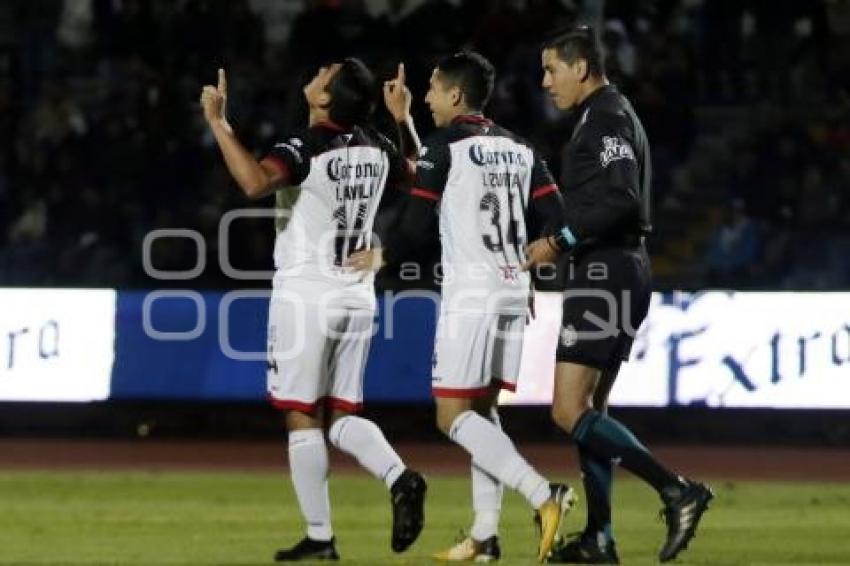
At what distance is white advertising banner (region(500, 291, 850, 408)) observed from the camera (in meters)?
16.2

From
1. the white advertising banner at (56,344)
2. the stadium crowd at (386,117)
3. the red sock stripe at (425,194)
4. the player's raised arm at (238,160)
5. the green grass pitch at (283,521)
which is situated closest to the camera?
the player's raised arm at (238,160)

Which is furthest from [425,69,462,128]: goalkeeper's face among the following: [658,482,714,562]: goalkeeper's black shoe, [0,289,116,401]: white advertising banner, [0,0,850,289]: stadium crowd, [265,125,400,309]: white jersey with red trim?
[0,0,850,289]: stadium crowd

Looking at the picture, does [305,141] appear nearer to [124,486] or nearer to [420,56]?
[124,486]

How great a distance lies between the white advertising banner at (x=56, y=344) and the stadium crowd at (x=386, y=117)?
1.43 metres

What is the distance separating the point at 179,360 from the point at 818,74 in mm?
7130

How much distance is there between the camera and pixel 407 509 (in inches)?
362

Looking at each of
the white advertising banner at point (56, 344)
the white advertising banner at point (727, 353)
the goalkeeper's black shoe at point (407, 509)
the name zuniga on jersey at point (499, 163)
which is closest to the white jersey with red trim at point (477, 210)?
the name zuniga on jersey at point (499, 163)

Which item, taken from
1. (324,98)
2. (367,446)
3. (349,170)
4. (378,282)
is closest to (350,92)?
(324,98)

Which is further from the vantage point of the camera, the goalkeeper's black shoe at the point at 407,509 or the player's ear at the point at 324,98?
the player's ear at the point at 324,98

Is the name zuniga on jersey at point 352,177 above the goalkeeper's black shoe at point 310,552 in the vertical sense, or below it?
above

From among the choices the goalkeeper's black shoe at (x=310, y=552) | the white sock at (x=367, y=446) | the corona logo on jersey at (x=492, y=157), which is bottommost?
the goalkeeper's black shoe at (x=310, y=552)

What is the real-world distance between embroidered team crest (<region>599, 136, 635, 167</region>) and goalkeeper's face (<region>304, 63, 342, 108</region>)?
1.21 meters

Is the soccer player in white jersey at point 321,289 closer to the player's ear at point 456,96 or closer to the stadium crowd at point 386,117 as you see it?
the player's ear at point 456,96

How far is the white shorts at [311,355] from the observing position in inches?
369
